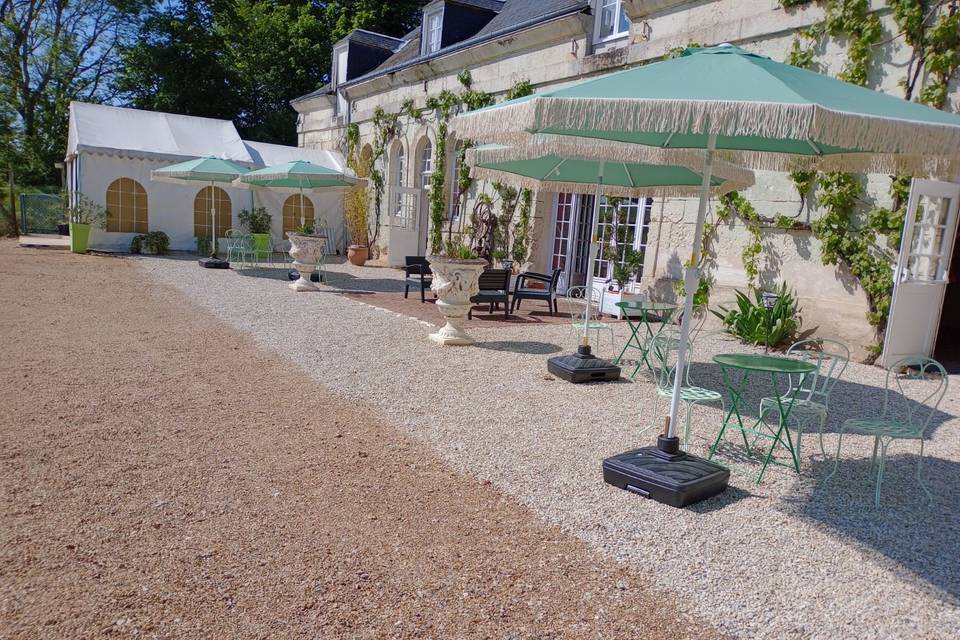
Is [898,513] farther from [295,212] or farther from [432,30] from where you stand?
[295,212]

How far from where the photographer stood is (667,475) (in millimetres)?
3445

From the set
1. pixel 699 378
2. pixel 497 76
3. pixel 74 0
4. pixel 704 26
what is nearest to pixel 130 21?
pixel 74 0

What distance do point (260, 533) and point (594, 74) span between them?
1005cm

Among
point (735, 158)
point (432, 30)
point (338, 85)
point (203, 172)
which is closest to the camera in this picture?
point (735, 158)

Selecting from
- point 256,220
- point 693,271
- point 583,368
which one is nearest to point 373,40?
point 256,220

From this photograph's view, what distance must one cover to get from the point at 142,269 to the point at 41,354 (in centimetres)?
771

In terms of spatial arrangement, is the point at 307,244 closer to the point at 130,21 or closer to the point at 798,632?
the point at 798,632

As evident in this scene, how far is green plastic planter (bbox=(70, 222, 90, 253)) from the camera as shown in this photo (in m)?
15.0

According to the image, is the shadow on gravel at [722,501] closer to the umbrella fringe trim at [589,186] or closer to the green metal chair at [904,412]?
the green metal chair at [904,412]

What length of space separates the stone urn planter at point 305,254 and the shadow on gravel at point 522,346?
487 cm

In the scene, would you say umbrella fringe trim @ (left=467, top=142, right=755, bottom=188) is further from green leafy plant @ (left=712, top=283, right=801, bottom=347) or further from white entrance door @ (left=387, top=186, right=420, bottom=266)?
white entrance door @ (left=387, top=186, right=420, bottom=266)

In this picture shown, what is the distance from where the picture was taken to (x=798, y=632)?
233cm

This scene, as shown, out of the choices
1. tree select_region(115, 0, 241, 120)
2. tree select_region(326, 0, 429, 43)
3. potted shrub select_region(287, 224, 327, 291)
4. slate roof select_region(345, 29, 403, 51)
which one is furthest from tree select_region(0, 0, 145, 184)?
potted shrub select_region(287, 224, 327, 291)

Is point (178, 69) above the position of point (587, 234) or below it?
above
